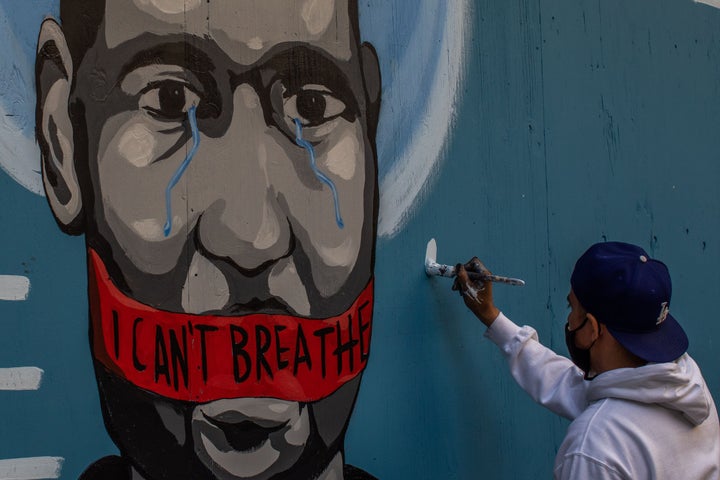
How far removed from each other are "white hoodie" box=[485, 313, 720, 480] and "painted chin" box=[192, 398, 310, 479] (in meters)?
0.86

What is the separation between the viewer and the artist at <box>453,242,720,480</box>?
6.48ft

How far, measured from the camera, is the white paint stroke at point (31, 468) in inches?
82.7

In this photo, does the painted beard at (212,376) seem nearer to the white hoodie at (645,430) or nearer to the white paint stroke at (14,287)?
the white paint stroke at (14,287)

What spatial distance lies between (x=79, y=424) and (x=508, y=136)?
1867 millimetres

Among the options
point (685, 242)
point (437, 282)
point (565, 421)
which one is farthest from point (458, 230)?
point (685, 242)

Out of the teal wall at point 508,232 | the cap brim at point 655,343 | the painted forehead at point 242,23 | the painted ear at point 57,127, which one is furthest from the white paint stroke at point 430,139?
the painted ear at point 57,127

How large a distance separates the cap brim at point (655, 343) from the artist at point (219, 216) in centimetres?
91

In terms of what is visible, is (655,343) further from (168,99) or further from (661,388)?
(168,99)

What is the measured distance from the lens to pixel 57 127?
2.22 metres

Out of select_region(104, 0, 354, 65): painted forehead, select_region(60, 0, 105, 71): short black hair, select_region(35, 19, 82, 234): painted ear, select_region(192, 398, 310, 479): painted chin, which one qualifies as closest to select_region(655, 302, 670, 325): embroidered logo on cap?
select_region(192, 398, 310, 479): painted chin

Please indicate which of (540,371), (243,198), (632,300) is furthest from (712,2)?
(243,198)

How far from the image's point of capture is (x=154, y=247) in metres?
2.34

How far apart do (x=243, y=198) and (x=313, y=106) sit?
41cm

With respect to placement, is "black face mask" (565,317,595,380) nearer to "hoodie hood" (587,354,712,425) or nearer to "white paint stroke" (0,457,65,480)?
"hoodie hood" (587,354,712,425)
